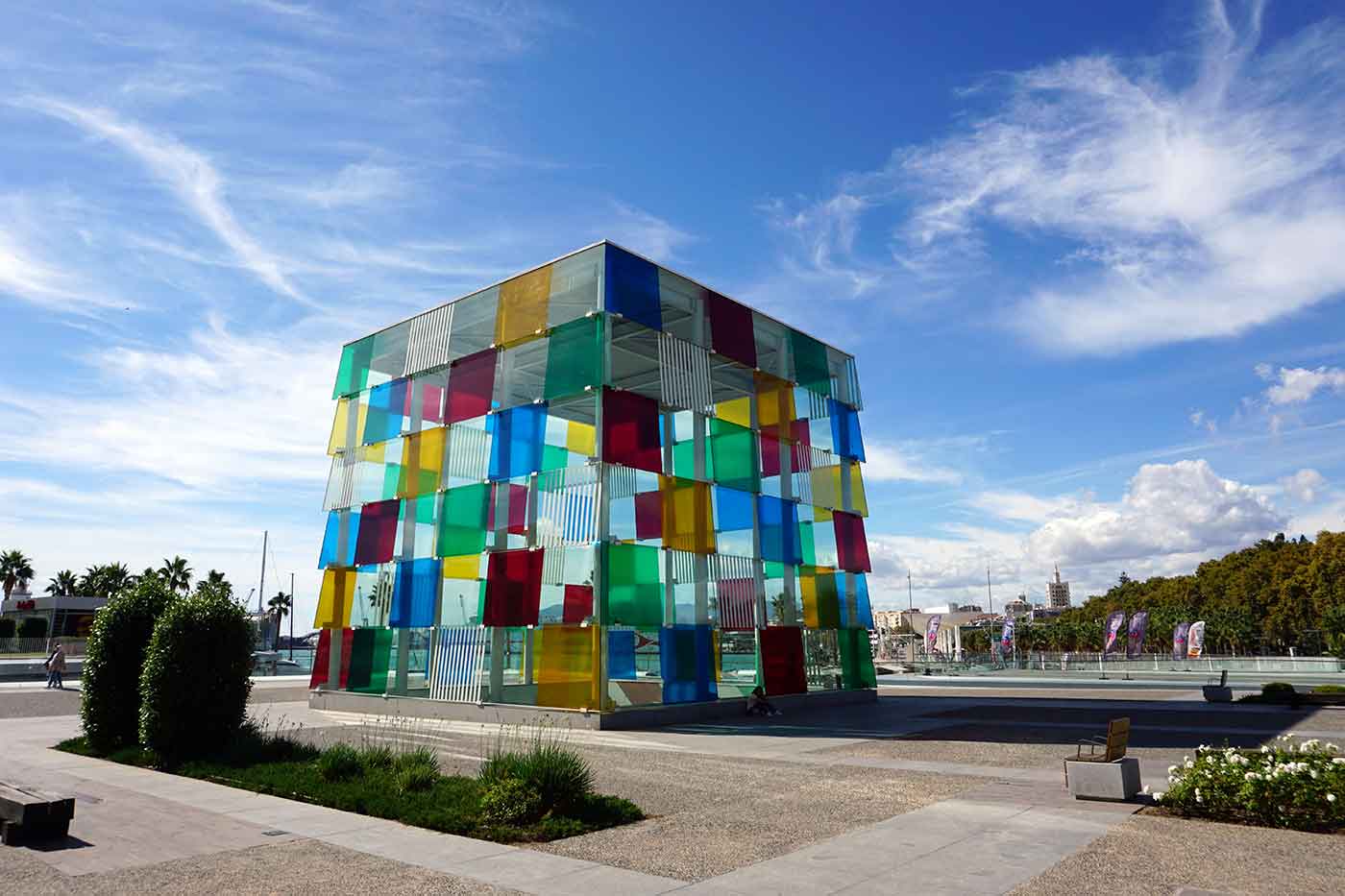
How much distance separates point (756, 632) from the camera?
2764 cm

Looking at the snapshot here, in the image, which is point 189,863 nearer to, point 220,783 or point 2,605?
point 220,783

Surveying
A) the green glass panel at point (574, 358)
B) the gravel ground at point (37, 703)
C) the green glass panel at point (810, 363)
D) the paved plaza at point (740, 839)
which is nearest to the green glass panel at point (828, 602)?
the green glass panel at point (810, 363)

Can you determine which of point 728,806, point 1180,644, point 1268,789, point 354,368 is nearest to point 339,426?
point 354,368

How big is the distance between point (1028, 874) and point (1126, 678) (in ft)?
141

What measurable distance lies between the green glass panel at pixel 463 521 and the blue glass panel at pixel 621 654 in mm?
6037

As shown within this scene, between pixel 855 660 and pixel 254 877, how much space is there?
88.0ft

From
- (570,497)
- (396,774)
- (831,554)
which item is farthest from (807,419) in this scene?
(396,774)

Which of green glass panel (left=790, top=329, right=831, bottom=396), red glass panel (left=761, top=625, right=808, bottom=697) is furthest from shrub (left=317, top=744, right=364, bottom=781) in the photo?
green glass panel (left=790, top=329, right=831, bottom=396)

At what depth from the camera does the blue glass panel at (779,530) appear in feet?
95.1

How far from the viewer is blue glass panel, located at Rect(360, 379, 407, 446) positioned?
3138cm

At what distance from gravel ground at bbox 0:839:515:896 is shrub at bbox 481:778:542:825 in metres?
1.79

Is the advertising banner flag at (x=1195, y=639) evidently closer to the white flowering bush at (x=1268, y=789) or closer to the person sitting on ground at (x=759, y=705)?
the person sitting on ground at (x=759, y=705)

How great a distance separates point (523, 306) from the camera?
2747 centimetres

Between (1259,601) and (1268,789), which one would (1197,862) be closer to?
(1268,789)
